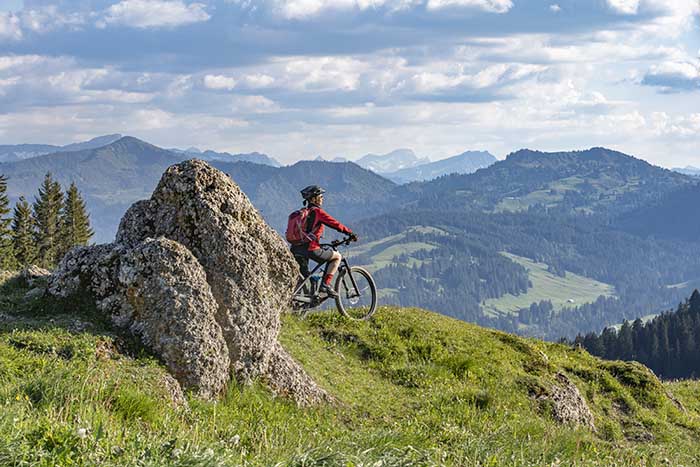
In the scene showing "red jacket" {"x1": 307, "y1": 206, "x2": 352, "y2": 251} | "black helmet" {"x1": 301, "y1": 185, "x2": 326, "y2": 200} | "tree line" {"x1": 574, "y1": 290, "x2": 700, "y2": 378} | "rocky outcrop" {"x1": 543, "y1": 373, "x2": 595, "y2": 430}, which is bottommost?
"tree line" {"x1": 574, "y1": 290, "x2": 700, "y2": 378}

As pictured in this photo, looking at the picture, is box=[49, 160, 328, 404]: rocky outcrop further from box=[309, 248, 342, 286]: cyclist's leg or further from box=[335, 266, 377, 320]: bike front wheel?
box=[335, 266, 377, 320]: bike front wheel

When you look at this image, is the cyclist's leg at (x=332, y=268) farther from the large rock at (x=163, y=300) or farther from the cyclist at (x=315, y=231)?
the large rock at (x=163, y=300)

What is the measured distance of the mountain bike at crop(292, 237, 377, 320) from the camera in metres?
19.5

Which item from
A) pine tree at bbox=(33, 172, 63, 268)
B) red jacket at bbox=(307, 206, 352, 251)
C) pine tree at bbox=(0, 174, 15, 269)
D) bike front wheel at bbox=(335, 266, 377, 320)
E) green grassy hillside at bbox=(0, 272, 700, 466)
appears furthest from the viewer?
pine tree at bbox=(33, 172, 63, 268)

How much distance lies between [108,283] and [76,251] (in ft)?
4.14

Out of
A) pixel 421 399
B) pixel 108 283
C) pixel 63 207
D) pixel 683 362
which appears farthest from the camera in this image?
pixel 683 362

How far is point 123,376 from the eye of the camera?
10.1m

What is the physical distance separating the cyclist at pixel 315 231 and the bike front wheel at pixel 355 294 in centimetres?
95

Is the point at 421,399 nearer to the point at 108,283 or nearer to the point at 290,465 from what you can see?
the point at 108,283

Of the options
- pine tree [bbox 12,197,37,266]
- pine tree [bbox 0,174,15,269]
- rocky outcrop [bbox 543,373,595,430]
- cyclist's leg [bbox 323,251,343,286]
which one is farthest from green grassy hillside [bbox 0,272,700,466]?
pine tree [bbox 12,197,37,266]

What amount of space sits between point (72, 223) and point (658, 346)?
12282 centimetres

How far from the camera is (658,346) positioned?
14512 cm

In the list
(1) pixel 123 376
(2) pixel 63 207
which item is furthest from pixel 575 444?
(2) pixel 63 207

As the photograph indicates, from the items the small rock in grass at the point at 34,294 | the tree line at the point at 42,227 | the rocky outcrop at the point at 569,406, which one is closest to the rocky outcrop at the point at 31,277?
the small rock in grass at the point at 34,294
